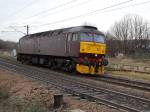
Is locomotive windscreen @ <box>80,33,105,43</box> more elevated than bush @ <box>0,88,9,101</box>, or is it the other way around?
locomotive windscreen @ <box>80,33,105,43</box>

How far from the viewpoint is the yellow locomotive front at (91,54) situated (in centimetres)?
Answer: 2302

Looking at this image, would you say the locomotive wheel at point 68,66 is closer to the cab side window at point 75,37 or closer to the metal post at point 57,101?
the cab side window at point 75,37

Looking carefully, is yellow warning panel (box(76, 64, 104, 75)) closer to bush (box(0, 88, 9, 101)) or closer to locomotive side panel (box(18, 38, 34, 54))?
bush (box(0, 88, 9, 101))

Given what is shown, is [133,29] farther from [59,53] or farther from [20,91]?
[20,91]

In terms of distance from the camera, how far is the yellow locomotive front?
23019 mm

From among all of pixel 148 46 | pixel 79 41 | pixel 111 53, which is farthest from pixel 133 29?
pixel 79 41

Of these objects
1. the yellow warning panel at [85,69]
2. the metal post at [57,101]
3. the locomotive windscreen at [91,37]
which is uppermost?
the locomotive windscreen at [91,37]

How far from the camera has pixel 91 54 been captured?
23.4 m

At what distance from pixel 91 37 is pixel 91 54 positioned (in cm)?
125

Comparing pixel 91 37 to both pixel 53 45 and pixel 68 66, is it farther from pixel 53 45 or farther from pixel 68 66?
pixel 53 45

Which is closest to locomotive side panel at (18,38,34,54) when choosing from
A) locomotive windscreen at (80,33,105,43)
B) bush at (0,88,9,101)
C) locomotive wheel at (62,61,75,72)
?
locomotive wheel at (62,61,75,72)

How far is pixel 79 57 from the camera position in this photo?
2294 centimetres

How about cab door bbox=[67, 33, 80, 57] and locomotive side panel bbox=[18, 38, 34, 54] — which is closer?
cab door bbox=[67, 33, 80, 57]

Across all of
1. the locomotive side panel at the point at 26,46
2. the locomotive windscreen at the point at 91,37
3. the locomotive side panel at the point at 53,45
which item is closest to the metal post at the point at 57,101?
the locomotive windscreen at the point at 91,37
